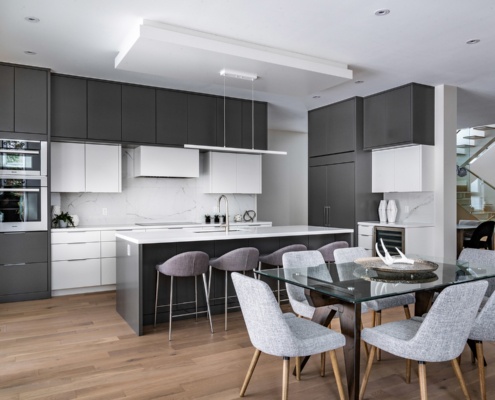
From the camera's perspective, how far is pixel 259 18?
3.74 m

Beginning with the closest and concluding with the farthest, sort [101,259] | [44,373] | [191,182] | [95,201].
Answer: [44,373]
[101,259]
[95,201]
[191,182]

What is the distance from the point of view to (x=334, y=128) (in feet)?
22.7

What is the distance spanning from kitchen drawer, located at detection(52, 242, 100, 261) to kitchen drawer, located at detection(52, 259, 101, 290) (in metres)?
0.06

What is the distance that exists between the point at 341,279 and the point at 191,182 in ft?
14.7

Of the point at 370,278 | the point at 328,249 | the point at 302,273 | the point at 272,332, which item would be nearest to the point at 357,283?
the point at 370,278

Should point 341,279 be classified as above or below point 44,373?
above

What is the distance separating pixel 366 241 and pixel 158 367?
413 cm

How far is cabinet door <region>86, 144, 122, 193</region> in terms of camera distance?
5.61 meters

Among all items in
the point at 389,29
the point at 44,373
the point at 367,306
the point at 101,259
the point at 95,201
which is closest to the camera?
the point at 44,373

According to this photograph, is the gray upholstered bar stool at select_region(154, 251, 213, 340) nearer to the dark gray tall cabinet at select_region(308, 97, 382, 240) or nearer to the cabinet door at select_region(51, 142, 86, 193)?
the cabinet door at select_region(51, 142, 86, 193)

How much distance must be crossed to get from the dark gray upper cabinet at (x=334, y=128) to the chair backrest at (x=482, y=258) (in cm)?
321

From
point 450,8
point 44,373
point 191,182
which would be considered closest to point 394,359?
point 44,373

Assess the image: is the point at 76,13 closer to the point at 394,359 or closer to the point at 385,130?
the point at 394,359

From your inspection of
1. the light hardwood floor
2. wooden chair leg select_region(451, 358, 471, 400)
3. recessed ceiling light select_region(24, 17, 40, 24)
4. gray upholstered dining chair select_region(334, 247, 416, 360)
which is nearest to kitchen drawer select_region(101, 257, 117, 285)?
the light hardwood floor
